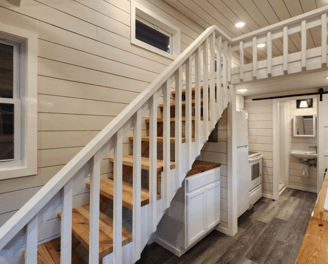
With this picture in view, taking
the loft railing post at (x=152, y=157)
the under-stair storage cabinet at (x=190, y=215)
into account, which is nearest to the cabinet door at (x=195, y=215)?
the under-stair storage cabinet at (x=190, y=215)

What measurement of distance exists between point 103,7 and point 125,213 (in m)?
2.29

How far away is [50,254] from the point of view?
1.43m

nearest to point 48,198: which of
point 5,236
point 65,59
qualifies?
point 5,236

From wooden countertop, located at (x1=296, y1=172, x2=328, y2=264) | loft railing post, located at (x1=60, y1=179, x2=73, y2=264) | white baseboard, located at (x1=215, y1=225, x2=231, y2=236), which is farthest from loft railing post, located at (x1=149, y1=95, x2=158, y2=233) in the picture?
white baseboard, located at (x1=215, y1=225, x2=231, y2=236)

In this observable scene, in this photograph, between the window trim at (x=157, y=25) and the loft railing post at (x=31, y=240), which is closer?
the loft railing post at (x=31, y=240)

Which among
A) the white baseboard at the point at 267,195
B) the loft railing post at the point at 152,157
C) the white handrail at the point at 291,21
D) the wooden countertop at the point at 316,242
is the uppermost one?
the white handrail at the point at 291,21

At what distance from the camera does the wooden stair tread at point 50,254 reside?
53.1 inches

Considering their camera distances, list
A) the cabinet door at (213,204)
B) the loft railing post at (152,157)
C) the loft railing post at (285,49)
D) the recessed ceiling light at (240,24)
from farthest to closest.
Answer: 1. the recessed ceiling light at (240,24)
2. the cabinet door at (213,204)
3. the loft railing post at (285,49)
4. the loft railing post at (152,157)

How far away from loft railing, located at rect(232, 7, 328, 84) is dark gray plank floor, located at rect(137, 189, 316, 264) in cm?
205

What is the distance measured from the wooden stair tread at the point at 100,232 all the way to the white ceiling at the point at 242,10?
2829mm

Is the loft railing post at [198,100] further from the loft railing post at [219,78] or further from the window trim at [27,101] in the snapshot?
the window trim at [27,101]

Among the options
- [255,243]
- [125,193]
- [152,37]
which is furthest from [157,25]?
[255,243]

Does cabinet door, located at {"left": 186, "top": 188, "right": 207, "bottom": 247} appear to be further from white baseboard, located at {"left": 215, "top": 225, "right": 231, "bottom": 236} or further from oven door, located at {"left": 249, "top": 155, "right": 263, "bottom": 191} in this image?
oven door, located at {"left": 249, "top": 155, "right": 263, "bottom": 191}

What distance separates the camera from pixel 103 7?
2.03 meters
